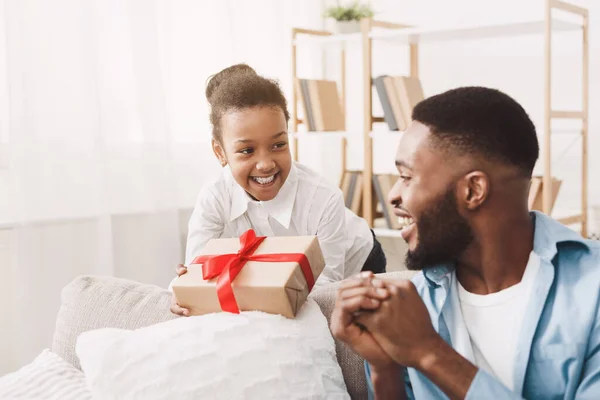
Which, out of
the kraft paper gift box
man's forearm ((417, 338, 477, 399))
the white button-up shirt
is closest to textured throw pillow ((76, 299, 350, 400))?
the kraft paper gift box

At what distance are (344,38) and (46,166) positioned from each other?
1449 mm

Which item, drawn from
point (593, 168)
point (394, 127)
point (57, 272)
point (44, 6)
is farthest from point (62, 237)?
point (593, 168)

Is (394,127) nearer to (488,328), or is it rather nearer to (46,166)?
(46,166)

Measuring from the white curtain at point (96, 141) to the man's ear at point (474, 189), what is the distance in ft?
6.22

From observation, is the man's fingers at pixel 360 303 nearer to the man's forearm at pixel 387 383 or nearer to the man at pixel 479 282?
the man at pixel 479 282

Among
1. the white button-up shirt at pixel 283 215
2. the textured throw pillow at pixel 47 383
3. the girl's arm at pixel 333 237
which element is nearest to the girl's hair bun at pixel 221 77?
the white button-up shirt at pixel 283 215

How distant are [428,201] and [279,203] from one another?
1.00 meters

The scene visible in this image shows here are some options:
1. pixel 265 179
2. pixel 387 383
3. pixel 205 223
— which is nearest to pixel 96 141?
pixel 205 223

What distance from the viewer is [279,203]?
2.02 meters

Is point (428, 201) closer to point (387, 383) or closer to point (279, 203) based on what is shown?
point (387, 383)

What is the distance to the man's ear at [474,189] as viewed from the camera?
1.01m

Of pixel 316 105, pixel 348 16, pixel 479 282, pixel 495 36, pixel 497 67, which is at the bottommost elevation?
pixel 479 282

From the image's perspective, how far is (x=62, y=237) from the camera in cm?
264

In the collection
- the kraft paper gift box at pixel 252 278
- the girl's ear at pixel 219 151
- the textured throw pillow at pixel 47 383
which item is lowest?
the textured throw pillow at pixel 47 383
